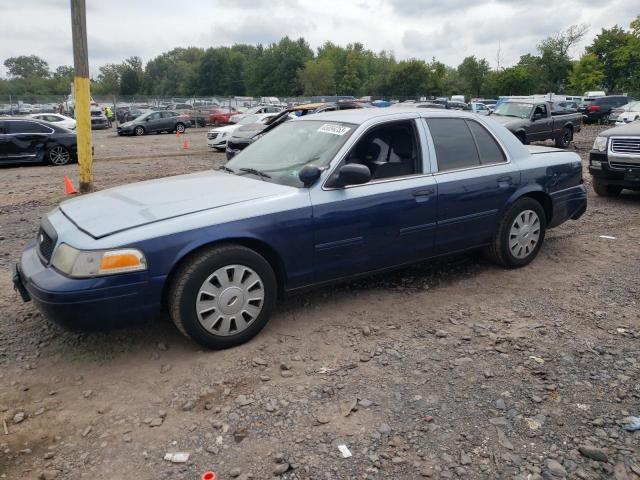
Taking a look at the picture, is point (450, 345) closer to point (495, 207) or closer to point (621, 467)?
point (621, 467)

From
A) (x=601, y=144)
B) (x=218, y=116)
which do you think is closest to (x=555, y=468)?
(x=601, y=144)

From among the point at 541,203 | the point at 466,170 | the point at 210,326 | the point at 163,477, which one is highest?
the point at 466,170

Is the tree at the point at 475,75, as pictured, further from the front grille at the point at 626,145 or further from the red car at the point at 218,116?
the front grille at the point at 626,145

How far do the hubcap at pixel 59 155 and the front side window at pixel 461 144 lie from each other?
12.7 m

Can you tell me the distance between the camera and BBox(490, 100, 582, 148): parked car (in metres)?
15.7

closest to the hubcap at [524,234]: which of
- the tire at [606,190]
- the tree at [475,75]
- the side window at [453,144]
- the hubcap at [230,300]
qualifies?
the side window at [453,144]

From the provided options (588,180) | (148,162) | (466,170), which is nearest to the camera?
(466,170)

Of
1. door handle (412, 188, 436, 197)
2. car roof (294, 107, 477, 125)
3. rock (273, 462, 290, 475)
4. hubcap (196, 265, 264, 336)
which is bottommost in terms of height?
rock (273, 462, 290, 475)

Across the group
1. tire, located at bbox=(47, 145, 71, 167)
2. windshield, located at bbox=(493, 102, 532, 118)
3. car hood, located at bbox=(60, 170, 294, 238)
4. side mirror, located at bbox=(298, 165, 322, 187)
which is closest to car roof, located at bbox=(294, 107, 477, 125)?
side mirror, located at bbox=(298, 165, 322, 187)

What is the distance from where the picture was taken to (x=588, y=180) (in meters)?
11.0

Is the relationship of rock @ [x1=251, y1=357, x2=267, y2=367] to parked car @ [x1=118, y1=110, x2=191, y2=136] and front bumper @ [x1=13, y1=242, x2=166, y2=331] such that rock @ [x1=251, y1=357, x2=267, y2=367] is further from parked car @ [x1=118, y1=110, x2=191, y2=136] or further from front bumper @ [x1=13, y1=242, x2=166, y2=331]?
parked car @ [x1=118, y1=110, x2=191, y2=136]

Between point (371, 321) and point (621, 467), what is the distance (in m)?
1.97

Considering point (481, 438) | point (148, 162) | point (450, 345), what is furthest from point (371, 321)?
point (148, 162)

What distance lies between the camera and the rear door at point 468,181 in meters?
4.65
